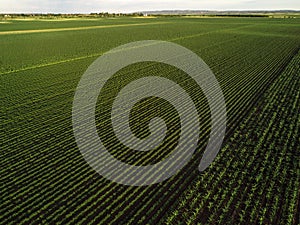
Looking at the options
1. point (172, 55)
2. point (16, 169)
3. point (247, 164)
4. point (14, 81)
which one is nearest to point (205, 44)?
point (172, 55)

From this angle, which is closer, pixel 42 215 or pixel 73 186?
pixel 42 215

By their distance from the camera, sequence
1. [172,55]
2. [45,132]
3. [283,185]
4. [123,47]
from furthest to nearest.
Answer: [123,47] < [172,55] < [45,132] < [283,185]

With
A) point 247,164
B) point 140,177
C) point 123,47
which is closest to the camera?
point 140,177

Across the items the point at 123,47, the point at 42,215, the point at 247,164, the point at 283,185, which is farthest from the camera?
the point at 123,47

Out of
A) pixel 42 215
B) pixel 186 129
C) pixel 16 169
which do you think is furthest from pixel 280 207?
pixel 16 169

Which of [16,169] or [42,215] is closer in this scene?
[42,215]

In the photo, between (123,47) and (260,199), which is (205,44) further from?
(260,199)

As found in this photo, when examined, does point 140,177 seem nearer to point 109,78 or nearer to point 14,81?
point 109,78

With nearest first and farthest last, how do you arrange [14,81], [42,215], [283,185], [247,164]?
[42,215] → [283,185] → [247,164] → [14,81]
